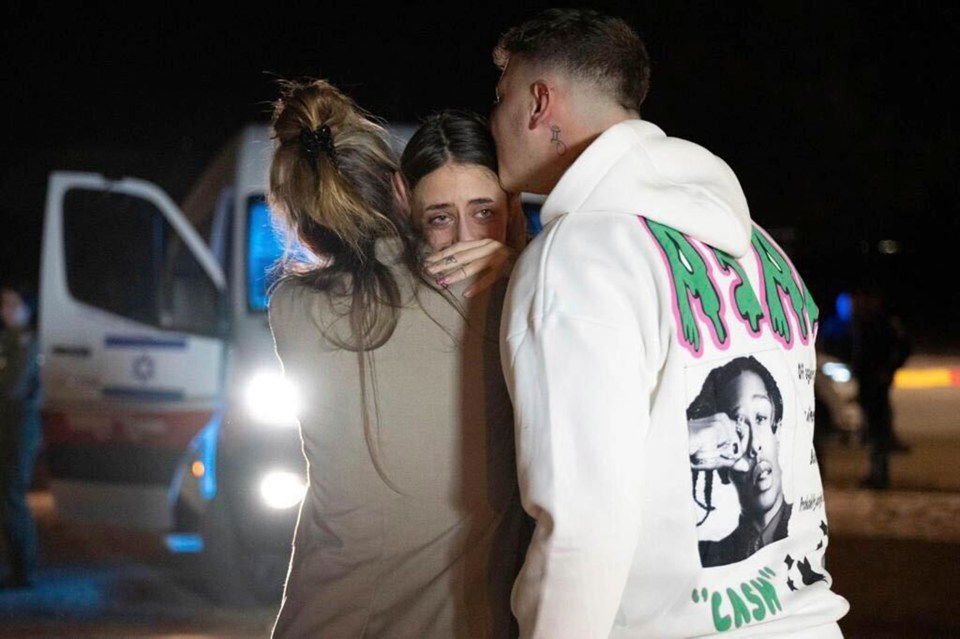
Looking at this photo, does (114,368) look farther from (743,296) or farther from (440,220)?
(743,296)

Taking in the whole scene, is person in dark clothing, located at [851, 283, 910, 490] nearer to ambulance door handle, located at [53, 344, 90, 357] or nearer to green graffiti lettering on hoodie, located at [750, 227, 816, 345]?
ambulance door handle, located at [53, 344, 90, 357]

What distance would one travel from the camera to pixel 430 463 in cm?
233

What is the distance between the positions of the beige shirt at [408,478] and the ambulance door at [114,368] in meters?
5.83

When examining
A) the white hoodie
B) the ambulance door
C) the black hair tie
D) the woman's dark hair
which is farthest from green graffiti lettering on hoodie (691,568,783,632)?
the ambulance door

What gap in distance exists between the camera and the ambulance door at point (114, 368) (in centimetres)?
811

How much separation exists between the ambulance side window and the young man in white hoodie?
A: 20.5ft

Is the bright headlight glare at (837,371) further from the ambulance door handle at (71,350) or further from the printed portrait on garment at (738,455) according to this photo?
the printed portrait on garment at (738,455)

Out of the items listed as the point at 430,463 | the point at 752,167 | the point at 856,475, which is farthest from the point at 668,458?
the point at 752,167

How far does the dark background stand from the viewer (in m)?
17.3

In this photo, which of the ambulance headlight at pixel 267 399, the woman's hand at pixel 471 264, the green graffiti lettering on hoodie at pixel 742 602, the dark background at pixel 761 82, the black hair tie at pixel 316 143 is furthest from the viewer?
the dark background at pixel 761 82

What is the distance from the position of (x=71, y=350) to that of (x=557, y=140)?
21.3 feet

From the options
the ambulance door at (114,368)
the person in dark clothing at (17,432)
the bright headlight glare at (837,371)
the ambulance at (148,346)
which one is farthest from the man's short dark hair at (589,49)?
the bright headlight glare at (837,371)

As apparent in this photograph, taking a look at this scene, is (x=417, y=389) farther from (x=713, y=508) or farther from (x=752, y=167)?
(x=752, y=167)

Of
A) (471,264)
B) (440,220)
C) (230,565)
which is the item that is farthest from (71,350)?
(471,264)
